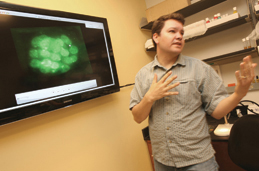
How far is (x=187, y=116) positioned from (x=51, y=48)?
1134 millimetres

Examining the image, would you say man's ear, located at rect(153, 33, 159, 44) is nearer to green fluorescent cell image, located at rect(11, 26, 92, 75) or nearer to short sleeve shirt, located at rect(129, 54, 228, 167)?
short sleeve shirt, located at rect(129, 54, 228, 167)

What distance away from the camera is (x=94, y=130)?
5.20ft

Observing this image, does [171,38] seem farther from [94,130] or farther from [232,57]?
[232,57]

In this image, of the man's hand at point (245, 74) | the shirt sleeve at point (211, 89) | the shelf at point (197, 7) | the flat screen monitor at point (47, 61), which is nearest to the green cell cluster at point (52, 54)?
the flat screen monitor at point (47, 61)

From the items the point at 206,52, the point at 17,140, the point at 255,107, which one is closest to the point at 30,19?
the point at 17,140

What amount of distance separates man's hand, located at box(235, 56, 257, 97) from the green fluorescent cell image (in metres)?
1.17

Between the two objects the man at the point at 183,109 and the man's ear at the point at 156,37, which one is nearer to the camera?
the man at the point at 183,109

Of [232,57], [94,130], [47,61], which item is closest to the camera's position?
[47,61]

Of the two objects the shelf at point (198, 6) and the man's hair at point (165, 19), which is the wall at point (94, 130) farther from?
the man's hair at point (165, 19)

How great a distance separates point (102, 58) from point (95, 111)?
53 cm

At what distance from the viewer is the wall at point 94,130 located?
1.17 metres

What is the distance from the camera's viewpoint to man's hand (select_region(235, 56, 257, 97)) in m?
0.85

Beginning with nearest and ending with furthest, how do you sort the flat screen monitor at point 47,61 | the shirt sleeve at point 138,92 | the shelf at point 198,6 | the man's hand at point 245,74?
the man's hand at point 245,74, the flat screen monitor at point 47,61, the shirt sleeve at point 138,92, the shelf at point 198,6

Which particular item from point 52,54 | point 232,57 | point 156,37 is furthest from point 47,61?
point 232,57
